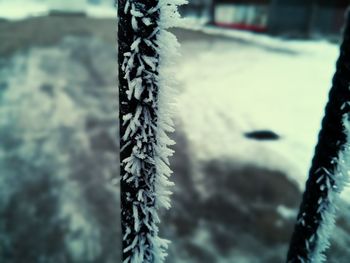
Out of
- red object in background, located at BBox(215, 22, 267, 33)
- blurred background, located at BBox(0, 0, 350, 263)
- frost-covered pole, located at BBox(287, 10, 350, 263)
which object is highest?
red object in background, located at BBox(215, 22, 267, 33)

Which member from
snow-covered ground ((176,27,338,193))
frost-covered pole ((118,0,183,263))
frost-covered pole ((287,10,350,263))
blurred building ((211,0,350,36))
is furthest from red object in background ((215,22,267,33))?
frost-covered pole ((118,0,183,263))

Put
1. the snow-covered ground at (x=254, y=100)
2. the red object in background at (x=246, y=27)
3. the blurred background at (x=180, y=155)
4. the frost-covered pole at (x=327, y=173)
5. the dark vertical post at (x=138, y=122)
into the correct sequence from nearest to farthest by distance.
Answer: the dark vertical post at (x=138, y=122)
the frost-covered pole at (x=327, y=173)
the blurred background at (x=180, y=155)
the snow-covered ground at (x=254, y=100)
the red object in background at (x=246, y=27)

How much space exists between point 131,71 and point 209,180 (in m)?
4.01

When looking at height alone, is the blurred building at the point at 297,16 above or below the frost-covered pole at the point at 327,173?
above

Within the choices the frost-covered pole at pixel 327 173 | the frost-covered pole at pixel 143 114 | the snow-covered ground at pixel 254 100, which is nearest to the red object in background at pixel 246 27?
the snow-covered ground at pixel 254 100

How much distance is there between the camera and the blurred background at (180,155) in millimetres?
3580

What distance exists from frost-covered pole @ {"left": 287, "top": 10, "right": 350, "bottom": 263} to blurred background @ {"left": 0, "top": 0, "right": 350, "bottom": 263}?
2.24ft

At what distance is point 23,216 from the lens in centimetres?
388

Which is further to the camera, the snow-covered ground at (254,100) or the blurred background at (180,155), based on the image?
the snow-covered ground at (254,100)

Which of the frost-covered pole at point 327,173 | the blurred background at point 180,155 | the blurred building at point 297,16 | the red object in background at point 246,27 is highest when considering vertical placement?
the blurred building at point 297,16

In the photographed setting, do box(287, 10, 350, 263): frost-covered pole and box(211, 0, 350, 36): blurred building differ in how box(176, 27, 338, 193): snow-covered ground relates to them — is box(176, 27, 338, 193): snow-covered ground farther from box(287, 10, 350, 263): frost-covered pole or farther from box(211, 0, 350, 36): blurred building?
box(211, 0, 350, 36): blurred building

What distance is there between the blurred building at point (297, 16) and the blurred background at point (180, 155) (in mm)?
8655

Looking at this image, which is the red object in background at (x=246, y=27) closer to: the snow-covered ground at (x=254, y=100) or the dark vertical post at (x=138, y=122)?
the snow-covered ground at (x=254, y=100)

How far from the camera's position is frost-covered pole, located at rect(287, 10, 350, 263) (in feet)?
4.00
